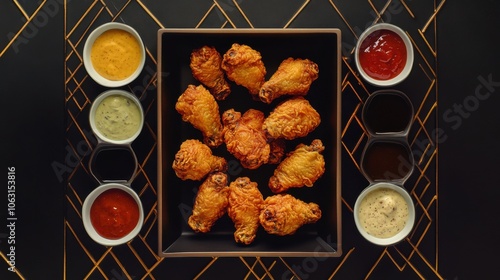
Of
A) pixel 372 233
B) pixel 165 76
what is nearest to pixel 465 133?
pixel 372 233

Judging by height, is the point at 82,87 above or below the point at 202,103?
above

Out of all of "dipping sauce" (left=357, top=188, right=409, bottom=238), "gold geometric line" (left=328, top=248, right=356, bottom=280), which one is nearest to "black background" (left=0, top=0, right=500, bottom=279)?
"dipping sauce" (left=357, top=188, right=409, bottom=238)

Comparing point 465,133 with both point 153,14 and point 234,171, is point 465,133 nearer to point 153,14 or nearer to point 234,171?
point 234,171

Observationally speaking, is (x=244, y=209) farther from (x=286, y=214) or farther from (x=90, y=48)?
(x=90, y=48)

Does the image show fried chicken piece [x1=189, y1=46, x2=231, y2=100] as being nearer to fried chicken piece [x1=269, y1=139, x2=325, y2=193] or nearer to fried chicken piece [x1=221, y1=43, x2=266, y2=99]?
fried chicken piece [x1=221, y1=43, x2=266, y2=99]

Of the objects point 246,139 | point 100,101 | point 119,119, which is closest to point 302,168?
point 246,139
